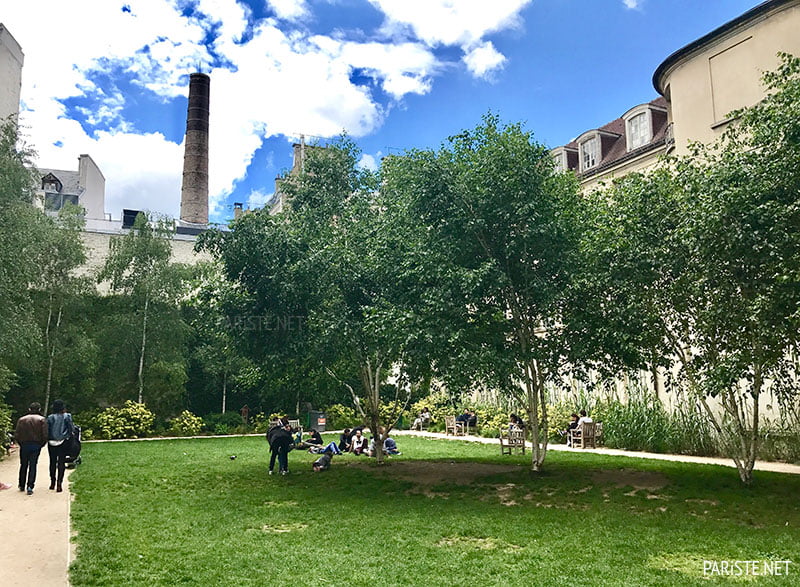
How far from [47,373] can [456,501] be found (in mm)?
19701

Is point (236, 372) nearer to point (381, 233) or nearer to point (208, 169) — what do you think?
point (381, 233)

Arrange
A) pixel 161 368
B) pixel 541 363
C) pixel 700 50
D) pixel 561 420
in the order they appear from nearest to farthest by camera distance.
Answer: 1. pixel 541 363
2. pixel 700 50
3. pixel 561 420
4. pixel 161 368

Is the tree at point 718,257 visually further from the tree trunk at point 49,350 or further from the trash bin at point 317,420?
the tree trunk at point 49,350

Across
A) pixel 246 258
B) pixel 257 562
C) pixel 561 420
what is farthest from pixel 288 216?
pixel 561 420

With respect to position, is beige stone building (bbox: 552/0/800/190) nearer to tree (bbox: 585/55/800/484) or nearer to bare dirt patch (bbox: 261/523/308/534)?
tree (bbox: 585/55/800/484)

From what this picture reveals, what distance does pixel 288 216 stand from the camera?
16219 millimetres

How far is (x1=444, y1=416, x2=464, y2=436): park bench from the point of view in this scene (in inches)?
998

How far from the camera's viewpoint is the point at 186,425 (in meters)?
26.2

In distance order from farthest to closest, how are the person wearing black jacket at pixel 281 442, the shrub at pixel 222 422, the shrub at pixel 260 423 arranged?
1. the shrub at pixel 260 423
2. the shrub at pixel 222 422
3. the person wearing black jacket at pixel 281 442

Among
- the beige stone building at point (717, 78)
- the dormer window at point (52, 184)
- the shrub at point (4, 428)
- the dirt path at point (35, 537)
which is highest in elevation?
the dormer window at point (52, 184)

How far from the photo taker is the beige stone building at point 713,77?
1834 centimetres

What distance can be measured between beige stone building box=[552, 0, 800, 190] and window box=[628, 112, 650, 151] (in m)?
0.05

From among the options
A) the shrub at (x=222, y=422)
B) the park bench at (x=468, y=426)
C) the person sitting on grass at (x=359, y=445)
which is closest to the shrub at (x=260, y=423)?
the shrub at (x=222, y=422)

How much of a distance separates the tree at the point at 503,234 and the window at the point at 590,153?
1575cm
